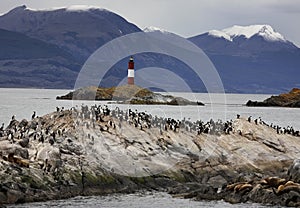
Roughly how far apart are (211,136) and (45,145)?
12.0 m

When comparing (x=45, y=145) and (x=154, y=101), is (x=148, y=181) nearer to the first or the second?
(x=45, y=145)

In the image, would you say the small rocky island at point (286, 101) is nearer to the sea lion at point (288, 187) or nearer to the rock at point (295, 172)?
the rock at point (295, 172)

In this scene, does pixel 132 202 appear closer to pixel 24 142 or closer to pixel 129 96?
pixel 24 142

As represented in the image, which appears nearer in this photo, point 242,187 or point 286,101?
point 242,187

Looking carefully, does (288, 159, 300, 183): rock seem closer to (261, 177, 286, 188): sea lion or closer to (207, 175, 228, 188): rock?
(261, 177, 286, 188): sea lion

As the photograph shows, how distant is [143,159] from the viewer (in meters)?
35.9

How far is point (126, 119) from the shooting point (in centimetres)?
4112

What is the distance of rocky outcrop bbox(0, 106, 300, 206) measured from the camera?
3070 centimetres

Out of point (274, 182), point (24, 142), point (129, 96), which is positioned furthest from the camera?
point (129, 96)

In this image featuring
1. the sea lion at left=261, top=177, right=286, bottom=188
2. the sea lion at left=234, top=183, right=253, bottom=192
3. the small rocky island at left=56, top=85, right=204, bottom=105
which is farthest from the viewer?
the small rocky island at left=56, top=85, right=204, bottom=105

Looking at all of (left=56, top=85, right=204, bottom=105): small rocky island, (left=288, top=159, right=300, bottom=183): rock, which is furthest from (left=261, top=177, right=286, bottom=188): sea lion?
(left=56, top=85, right=204, bottom=105): small rocky island

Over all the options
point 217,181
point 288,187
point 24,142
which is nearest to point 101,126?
point 24,142

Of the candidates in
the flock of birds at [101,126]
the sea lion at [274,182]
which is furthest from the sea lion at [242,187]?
the flock of birds at [101,126]

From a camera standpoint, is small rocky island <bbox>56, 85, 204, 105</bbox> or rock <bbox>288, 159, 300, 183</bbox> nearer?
rock <bbox>288, 159, 300, 183</bbox>
